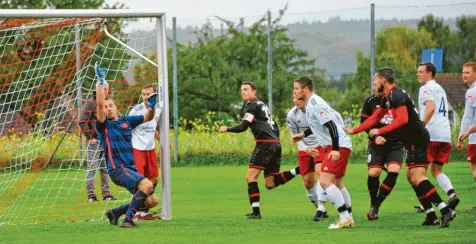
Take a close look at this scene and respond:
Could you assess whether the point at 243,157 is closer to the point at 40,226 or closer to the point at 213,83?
the point at 213,83

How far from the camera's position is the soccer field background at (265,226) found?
35.8 ft

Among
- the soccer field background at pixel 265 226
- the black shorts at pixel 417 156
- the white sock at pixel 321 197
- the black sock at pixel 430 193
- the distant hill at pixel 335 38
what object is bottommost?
the soccer field background at pixel 265 226

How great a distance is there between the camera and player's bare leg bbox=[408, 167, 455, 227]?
11.6 m

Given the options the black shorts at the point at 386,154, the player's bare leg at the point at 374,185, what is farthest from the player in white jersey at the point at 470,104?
the player's bare leg at the point at 374,185

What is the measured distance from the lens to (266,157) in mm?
13961

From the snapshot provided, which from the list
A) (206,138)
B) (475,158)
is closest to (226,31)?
(206,138)

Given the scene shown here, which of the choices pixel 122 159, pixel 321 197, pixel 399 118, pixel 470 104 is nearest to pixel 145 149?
pixel 122 159

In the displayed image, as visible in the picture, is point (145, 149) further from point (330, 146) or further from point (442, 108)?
point (442, 108)

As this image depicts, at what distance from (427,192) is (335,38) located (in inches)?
594

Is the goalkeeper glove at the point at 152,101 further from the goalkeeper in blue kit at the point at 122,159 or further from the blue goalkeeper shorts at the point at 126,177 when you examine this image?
the blue goalkeeper shorts at the point at 126,177

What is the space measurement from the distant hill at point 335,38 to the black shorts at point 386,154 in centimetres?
1224

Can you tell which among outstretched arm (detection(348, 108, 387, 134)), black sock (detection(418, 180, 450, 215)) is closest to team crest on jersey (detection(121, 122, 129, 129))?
outstretched arm (detection(348, 108, 387, 134))

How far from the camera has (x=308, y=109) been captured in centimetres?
1223

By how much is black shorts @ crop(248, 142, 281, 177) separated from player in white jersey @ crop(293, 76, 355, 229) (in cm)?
132
